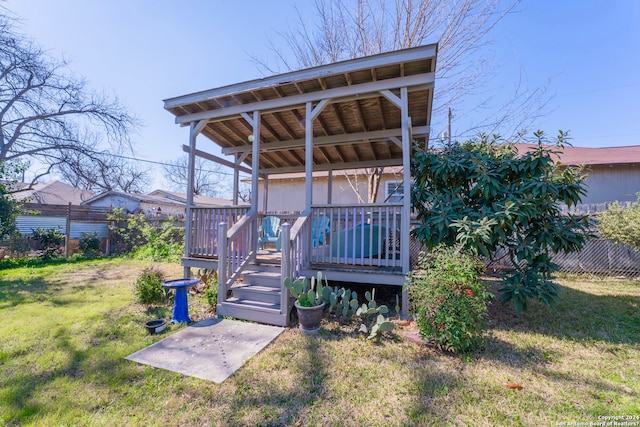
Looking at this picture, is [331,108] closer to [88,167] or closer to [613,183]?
[613,183]

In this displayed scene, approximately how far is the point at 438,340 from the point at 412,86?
3.40 meters

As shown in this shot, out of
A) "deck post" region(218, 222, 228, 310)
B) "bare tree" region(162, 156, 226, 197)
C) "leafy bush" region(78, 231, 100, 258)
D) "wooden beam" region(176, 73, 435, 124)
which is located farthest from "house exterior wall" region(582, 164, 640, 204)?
"bare tree" region(162, 156, 226, 197)

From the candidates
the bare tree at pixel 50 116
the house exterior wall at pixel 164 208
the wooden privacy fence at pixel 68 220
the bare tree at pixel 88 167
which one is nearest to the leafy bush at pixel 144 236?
the wooden privacy fence at pixel 68 220

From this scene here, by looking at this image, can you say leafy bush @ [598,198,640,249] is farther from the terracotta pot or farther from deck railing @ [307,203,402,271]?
the terracotta pot

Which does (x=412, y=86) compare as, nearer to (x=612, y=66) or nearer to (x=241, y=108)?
(x=241, y=108)

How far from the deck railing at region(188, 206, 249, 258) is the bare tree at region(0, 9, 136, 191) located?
975 centimetres

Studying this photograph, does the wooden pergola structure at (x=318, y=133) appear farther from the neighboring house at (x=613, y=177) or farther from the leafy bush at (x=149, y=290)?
the neighboring house at (x=613, y=177)

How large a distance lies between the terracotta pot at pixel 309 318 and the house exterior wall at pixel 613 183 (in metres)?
11.2

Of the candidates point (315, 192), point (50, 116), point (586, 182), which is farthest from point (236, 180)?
point (586, 182)

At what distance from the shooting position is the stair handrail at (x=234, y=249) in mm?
4082

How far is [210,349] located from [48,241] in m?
9.86

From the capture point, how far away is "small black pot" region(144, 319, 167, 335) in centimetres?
347

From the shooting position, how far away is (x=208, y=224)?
5.20m

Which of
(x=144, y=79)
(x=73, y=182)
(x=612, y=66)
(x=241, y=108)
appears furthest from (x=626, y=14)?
(x=73, y=182)
